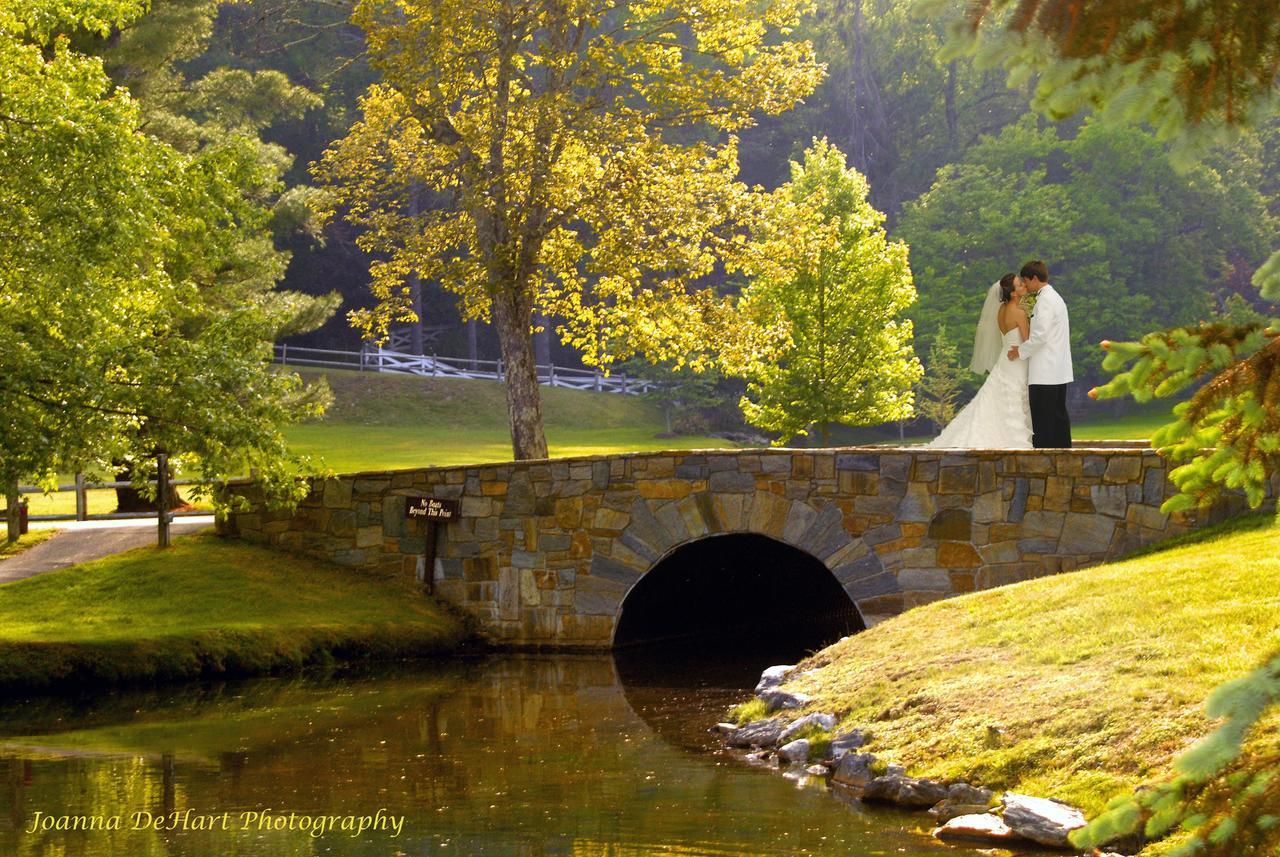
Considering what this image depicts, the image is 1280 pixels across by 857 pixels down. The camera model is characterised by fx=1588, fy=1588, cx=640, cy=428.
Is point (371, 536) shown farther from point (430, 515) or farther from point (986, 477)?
point (986, 477)

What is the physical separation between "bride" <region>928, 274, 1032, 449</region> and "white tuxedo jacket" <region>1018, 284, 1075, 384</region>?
13 centimetres

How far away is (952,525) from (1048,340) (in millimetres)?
2060

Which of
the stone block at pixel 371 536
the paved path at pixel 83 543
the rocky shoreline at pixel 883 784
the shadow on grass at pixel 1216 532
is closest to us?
the rocky shoreline at pixel 883 784

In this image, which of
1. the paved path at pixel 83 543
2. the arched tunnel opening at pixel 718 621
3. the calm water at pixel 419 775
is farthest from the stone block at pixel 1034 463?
the paved path at pixel 83 543

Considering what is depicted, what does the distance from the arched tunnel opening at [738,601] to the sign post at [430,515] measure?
7.39ft

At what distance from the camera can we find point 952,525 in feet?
52.2

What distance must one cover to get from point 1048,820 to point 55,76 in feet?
35.0

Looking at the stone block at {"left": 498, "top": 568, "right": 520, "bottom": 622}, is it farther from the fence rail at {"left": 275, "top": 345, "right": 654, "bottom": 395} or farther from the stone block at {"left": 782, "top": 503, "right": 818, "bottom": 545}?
the fence rail at {"left": 275, "top": 345, "right": 654, "bottom": 395}

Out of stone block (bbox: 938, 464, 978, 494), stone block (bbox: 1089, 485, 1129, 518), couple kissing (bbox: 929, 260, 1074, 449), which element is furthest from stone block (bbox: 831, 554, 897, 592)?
stone block (bbox: 1089, 485, 1129, 518)

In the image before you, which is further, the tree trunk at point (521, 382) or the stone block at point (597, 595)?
the tree trunk at point (521, 382)

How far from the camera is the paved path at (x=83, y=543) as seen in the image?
18.4 m

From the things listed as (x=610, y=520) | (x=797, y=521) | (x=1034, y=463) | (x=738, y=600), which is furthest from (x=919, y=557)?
(x=738, y=600)

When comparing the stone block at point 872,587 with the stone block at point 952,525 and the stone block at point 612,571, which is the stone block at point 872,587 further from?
the stone block at point 612,571

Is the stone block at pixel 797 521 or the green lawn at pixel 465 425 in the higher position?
the green lawn at pixel 465 425
